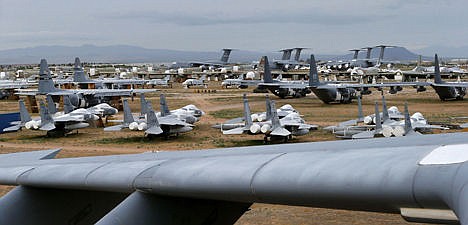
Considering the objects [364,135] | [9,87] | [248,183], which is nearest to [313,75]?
[364,135]

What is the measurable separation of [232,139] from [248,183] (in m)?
33.5

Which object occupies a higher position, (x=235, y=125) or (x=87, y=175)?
(x=87, y=175)

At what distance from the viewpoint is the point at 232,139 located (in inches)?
1485

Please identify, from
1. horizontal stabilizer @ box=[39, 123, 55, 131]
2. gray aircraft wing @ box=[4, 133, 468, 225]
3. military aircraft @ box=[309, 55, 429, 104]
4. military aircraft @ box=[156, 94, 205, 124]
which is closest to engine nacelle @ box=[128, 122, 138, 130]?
military aircraft @ box=[156, 94, 205, 124]

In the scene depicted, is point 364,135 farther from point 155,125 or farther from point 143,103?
point 143,103

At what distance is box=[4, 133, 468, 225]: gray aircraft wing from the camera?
3.46 m

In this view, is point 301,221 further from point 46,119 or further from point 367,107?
point 367,107

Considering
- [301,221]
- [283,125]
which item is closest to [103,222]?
[301,221]

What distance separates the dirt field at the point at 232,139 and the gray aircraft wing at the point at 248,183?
9440 millimetres

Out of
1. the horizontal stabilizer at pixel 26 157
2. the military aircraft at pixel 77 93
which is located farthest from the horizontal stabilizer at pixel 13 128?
the horizontal stabilizer at pixel 26 157

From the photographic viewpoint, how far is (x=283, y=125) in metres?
34.7

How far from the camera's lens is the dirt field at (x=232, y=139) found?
15.6 metres

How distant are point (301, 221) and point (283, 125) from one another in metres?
19.7

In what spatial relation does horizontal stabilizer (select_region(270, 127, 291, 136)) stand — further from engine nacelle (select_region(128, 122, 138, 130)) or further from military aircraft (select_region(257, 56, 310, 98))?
military aircraft (select_region(257, 56, 310, 98))
